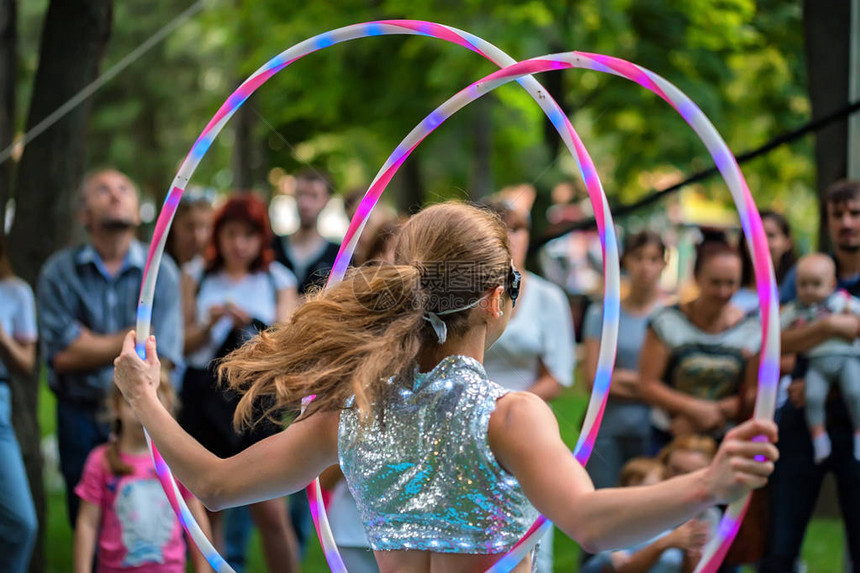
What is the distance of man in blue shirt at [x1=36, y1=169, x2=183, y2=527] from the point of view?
469cm

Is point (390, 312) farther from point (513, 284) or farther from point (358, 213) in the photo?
point (358, 213)

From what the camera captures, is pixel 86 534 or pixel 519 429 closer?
pixel 519 429

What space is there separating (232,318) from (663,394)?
78.2 inches

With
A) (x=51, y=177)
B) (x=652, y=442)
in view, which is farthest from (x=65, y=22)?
(x=652, y=442)

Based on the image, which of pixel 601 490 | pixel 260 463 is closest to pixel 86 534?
pixel 260 463

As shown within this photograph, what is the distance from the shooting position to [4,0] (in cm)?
575

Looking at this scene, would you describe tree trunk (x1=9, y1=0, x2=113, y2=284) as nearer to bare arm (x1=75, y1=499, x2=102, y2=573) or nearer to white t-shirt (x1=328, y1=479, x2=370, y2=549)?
bare arm (x1=75, y1=499, x2=102, y2=573)

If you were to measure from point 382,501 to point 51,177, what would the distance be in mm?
4303

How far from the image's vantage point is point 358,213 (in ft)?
10.4

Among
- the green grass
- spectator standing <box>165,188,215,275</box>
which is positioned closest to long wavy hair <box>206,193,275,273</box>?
spectator standing <box>165,188,215,275</box>

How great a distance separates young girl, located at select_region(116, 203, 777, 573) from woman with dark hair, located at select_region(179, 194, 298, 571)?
8.14ft

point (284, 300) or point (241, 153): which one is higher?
point (241, 153)

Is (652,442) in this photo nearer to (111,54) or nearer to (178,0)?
(178,0)

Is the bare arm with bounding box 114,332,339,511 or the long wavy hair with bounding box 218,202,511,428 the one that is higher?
the long wavy hair with bounding box 218,202,511,428
